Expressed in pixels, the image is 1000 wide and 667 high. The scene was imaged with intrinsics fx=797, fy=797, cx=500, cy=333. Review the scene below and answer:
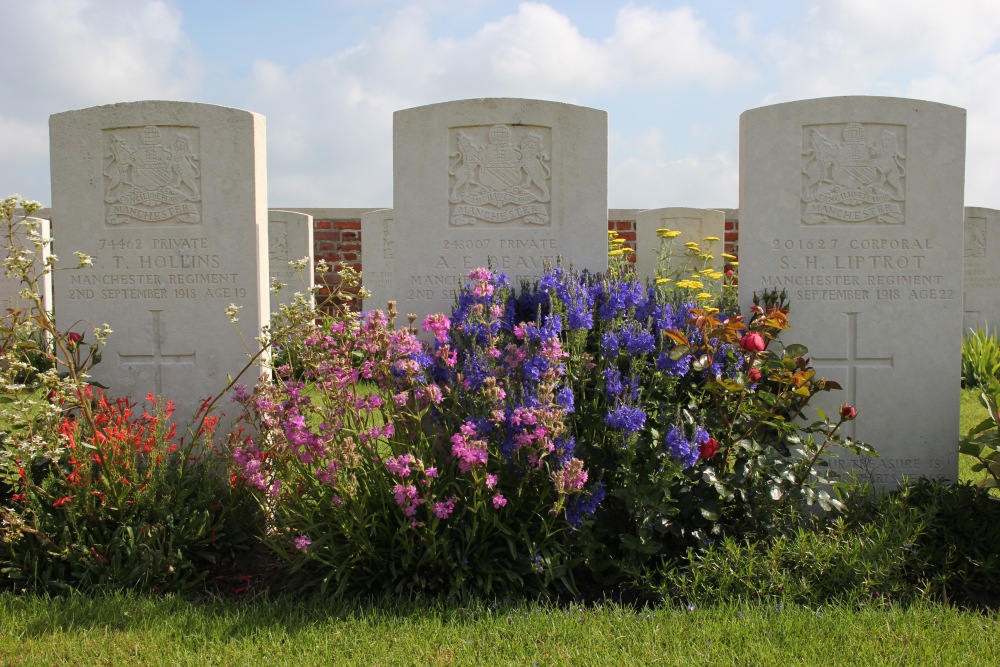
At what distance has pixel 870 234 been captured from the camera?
4195 mm

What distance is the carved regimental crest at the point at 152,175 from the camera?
13.7 ft

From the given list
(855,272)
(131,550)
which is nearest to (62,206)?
(131,550)

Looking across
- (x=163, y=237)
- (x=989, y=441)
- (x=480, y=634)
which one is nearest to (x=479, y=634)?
(x=480, y=634)

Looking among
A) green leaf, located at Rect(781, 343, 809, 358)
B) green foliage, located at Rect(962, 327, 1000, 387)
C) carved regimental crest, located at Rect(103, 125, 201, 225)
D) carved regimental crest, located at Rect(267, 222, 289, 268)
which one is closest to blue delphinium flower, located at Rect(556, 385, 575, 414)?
green leaf, located at Rect(781, 343, 809, 358)

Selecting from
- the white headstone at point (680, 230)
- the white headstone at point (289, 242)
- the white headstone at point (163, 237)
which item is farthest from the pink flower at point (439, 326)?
the white headstone at point (289, 242)

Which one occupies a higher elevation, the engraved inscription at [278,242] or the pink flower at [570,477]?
the engraved inscription at [278,242]

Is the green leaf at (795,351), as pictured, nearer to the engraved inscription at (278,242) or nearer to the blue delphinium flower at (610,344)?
the blue delphinium flower at (610,344)

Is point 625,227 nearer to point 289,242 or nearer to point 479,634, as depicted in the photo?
point 289,242

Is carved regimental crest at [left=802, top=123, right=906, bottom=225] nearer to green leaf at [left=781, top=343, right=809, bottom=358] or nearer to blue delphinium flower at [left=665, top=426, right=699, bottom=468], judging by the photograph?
green leaf at [left=781, top=343, right=809, bottom=358]

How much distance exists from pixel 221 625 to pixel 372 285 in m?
7.44

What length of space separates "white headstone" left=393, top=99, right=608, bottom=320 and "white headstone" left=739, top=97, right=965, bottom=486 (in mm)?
856

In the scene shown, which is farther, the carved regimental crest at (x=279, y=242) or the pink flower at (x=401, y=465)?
the carved regimental crest at (x=279, y=242)

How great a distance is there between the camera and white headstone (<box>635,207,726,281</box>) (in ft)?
30.7

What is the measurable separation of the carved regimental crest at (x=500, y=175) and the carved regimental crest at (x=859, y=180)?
1390 mm
